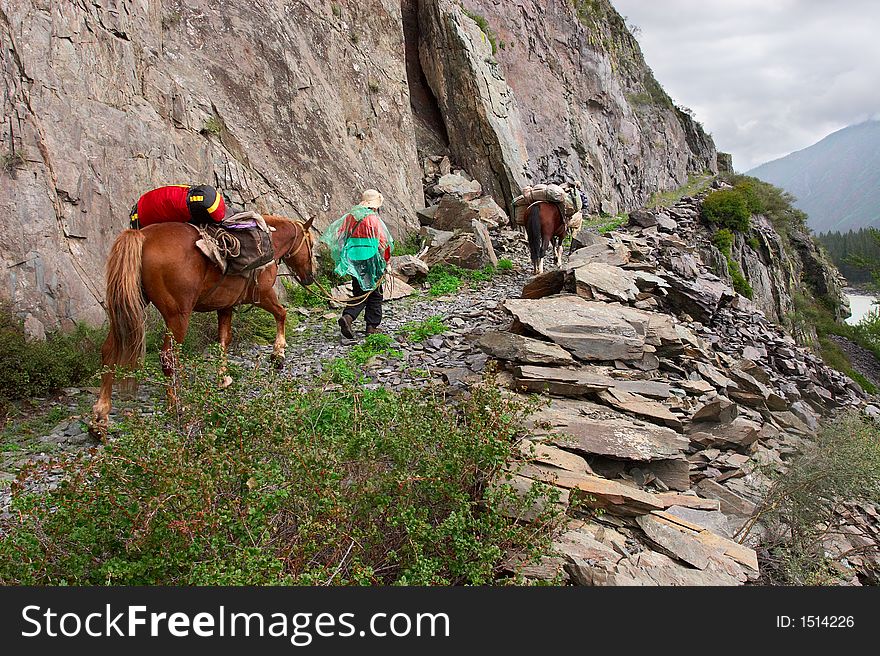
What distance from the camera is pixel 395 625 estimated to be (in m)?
2.63

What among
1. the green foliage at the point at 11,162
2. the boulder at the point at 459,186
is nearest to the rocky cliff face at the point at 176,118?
the green foliage at the point at 11,162

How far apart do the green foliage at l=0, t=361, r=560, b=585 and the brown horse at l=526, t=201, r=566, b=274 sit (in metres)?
8.31

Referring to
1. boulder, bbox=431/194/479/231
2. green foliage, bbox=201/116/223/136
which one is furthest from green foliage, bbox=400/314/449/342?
boulder, bbox=431/194/479/231

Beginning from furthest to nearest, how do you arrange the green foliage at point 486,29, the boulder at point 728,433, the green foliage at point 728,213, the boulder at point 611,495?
the green foliage at point 728,213
the green foliage at point 486,29
the boulder at point 728,433
the boulder at point 611,495

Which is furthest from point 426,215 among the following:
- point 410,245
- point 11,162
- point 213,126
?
point 11,162

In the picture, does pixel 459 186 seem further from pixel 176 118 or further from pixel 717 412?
pixel 717 412

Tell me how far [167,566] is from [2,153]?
609 cm

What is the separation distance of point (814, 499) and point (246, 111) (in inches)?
420

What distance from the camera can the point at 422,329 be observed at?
823 cm

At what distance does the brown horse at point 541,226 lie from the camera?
11.9 meters

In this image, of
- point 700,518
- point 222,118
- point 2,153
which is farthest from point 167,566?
point 222,118

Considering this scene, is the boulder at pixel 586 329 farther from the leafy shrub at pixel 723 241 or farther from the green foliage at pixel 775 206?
the green foliage at pixel 775 206

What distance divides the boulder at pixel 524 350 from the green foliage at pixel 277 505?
2240 mm

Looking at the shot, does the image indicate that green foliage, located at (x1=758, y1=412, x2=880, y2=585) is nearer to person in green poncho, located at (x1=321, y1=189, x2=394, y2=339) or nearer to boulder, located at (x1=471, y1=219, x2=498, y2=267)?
person in green poncho, located at (x1=321, y1=189, x2=394, y2=339)
